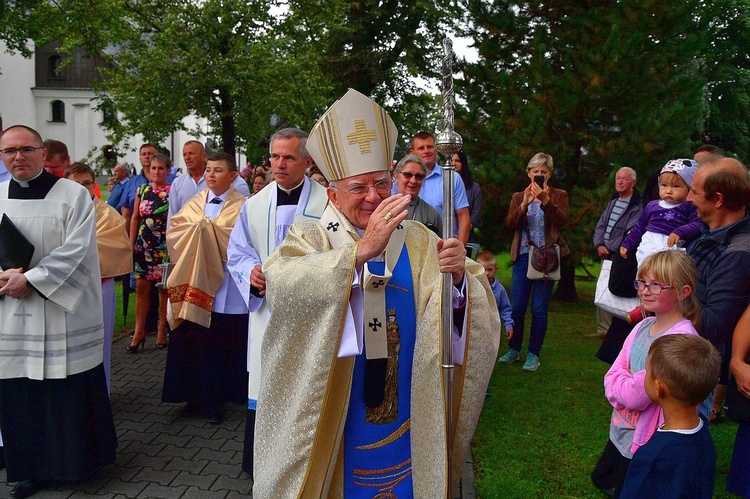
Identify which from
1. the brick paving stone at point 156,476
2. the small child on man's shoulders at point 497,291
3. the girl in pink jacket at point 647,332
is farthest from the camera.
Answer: the small child on man's shoulders at point 497,291

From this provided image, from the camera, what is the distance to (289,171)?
4.08 meters

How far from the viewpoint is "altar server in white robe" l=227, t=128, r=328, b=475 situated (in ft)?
13.2

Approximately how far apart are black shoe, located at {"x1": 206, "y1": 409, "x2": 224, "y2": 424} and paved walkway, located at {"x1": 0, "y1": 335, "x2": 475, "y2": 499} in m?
0.06

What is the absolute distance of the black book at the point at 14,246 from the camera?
156 inches

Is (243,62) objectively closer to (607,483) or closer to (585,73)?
(585,73)

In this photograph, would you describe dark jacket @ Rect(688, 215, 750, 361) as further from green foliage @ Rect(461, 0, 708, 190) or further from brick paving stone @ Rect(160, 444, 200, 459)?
green foliage @ Rect(461, 0, 708, 190)

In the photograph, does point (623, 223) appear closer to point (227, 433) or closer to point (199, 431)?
point (227, 433)

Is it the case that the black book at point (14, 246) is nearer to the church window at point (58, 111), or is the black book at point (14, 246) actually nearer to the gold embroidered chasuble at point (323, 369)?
the gold embroidered chasuble at point (323, 369)

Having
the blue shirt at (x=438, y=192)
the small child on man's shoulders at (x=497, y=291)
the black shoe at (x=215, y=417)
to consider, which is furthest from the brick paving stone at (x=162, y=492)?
the small child on man's shoulders at (x=497, y=291)

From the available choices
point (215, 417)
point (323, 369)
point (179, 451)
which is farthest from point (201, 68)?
point (323, 369)

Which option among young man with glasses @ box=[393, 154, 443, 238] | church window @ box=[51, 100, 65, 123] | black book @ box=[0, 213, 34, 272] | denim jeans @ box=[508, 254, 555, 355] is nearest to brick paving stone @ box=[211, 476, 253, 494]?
black book @ box=[0, 213, 34, 272]

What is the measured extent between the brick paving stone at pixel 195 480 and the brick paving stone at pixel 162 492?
75 mm

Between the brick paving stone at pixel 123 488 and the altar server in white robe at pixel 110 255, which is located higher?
the altar server in white robe at pixel 110 255

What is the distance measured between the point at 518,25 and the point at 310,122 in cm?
676
